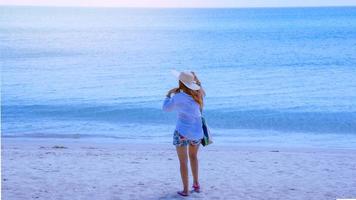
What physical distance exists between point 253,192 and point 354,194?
1.28 m

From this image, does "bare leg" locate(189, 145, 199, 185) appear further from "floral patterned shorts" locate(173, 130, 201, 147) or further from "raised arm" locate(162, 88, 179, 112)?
"raised arm" locate(162, 88, 179, 112)

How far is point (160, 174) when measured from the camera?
9.16 metres

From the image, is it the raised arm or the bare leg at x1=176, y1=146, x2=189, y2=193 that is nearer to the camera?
the raised arm

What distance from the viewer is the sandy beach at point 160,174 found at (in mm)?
7965

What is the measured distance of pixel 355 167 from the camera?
389 inches

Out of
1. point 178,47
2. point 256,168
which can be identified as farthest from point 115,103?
point 178,47

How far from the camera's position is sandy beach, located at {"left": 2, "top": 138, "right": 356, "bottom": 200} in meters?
7.96

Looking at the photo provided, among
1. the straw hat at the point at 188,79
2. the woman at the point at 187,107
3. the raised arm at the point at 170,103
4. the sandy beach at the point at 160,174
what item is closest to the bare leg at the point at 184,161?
the woman at the point at 187,107

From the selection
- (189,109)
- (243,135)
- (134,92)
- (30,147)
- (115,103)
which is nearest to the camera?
(189,109)

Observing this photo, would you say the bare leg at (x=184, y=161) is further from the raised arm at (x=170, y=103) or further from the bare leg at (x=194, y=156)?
the raised arm at (x=170, y=103)

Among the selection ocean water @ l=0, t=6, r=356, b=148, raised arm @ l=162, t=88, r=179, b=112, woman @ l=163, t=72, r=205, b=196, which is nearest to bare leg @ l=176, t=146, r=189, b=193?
woman @ l=163, t=72, r=205, b=196

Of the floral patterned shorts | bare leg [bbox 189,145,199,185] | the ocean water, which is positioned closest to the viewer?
the floral patterned shorts

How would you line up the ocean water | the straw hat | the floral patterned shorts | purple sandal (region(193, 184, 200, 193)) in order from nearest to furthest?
the straw hat, the floral patterned shorts, purple sandal (region(193, 184, 200, 193)), the ocean water

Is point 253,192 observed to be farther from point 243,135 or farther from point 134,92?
point 134,92
